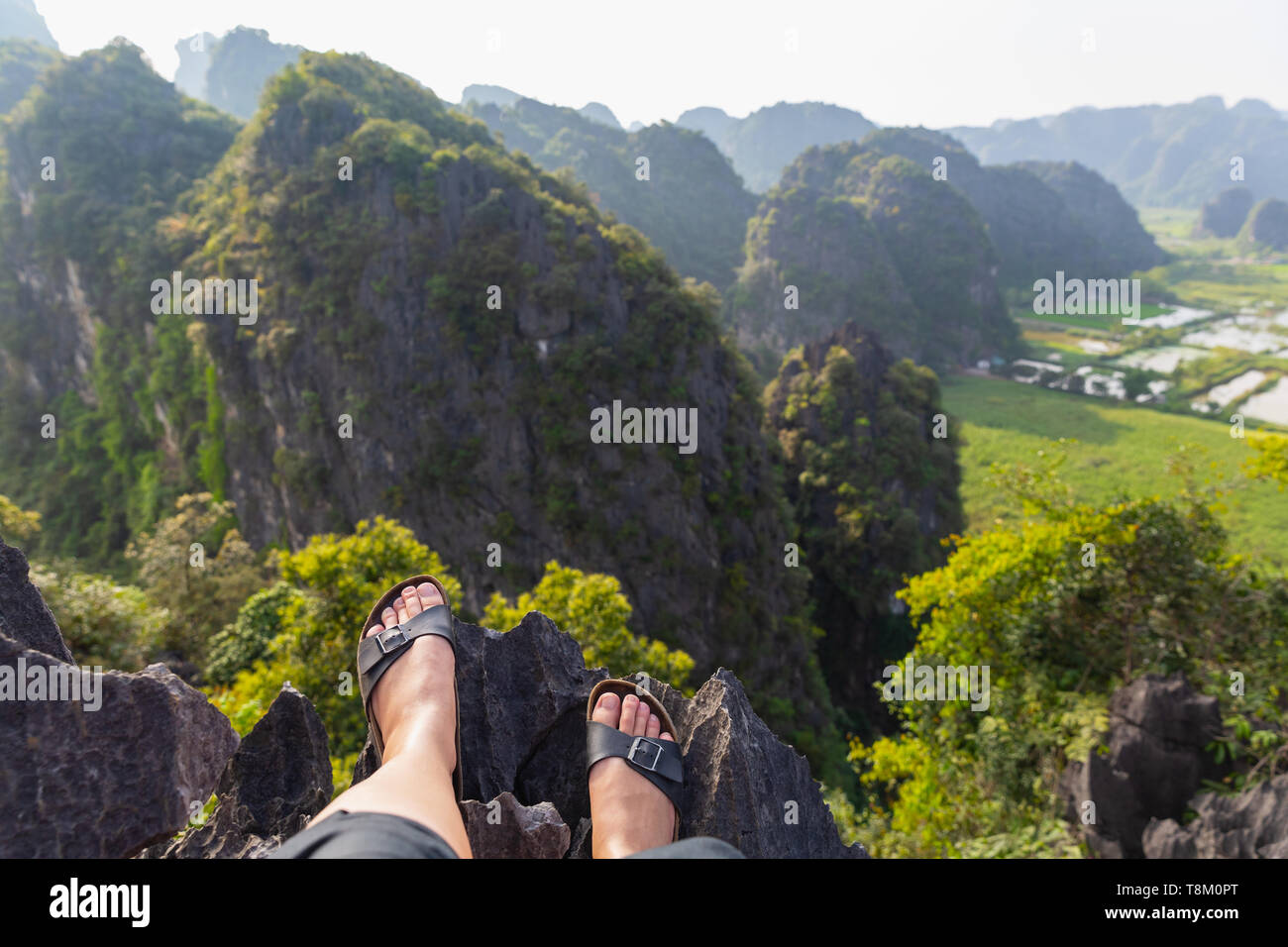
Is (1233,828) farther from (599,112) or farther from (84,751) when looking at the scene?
(599,112)

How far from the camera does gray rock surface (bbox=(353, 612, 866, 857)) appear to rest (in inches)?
127

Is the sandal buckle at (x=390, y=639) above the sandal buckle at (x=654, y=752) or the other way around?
above

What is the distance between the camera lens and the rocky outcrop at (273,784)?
2.86m

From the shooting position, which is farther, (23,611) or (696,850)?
(23,611)

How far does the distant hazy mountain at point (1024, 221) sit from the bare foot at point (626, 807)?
375 feet

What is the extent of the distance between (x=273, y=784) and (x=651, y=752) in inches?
79.4

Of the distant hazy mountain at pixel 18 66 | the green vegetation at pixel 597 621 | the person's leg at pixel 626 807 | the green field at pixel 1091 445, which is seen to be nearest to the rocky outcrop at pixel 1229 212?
the green field at pixel 1091 445

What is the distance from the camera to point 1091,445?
49.3 m

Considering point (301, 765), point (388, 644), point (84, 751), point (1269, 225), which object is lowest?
point (301, 765)

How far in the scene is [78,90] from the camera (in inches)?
1481

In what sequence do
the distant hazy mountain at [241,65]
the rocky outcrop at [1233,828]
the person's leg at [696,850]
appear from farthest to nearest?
the distant hazy mountain at [241,65] → the rocky outcrop at [1233,828] → the person's leg at [696,850]

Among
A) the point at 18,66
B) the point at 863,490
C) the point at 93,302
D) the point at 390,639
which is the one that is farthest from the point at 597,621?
the point at 18,66

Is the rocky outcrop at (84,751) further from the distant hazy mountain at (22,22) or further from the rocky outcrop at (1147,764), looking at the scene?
the distant hazy mountain at (22,22)
